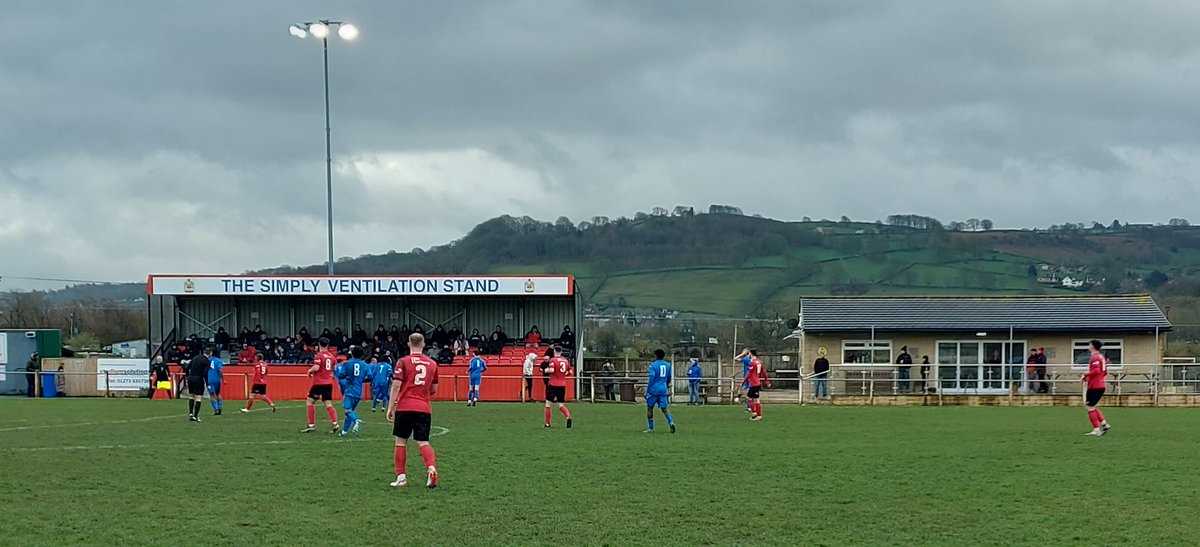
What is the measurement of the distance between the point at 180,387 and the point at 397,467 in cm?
3054

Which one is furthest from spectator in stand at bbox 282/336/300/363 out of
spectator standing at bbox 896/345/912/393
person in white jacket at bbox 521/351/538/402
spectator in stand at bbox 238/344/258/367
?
spectator standing at bbox 896/345/912/393

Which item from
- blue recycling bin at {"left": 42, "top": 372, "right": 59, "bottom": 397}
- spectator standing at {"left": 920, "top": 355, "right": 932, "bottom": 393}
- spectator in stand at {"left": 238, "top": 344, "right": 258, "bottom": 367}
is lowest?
blue recycling bin at {"left": 42, "top": 372, "right": 59, "bottom": 397}

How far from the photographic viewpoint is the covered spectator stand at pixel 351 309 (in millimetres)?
43156

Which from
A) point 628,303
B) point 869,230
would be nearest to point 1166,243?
point 869,230

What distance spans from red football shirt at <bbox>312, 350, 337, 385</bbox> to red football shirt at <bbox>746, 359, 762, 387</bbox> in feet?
33.2

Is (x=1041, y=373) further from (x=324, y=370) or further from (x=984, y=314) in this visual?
(x=324, y=370)

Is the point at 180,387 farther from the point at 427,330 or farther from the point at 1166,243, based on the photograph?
the point at 1166,243

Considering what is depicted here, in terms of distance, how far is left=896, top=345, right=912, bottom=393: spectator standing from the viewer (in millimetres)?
37938

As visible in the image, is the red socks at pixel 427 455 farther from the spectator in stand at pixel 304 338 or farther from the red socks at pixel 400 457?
the spectator in stand at pixel 304 338

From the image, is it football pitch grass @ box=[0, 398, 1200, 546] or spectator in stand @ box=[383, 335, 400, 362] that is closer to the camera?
football pitch grass @ box=[0, 398, 1200, 546]

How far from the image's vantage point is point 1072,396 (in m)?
36.9

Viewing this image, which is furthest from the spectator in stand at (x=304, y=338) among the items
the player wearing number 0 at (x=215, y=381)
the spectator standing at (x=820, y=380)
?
the spectator standing at (x=820, y=380)

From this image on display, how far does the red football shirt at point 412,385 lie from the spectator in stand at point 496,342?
100 feet

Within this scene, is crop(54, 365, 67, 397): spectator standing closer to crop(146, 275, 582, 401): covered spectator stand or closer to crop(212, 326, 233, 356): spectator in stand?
crop(146, 275, 582, 401): covered spectator stand
